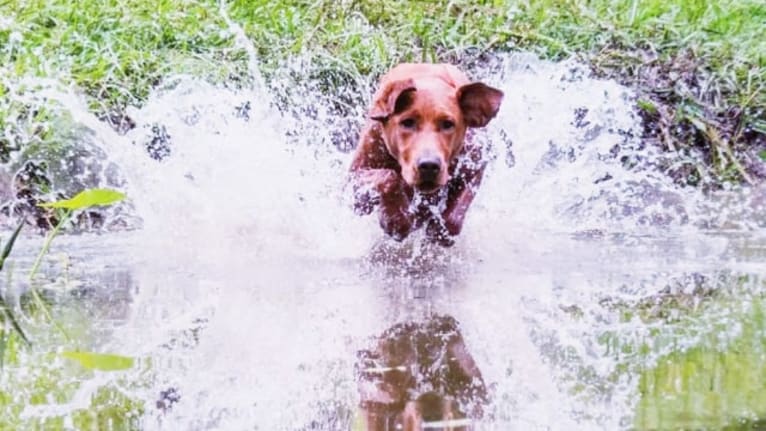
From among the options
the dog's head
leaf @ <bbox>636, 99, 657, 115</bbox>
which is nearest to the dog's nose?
the dog's head

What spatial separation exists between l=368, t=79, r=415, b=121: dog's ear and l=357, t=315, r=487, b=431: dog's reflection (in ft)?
5.75

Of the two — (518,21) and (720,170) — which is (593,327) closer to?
Answer: (720,170)

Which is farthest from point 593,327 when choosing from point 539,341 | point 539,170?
point 539,170

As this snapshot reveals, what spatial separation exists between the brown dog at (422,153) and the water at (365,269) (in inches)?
5.5

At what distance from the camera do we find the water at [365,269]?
3.12 m

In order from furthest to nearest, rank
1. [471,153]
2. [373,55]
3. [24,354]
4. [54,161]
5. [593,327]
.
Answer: [373,55] < [54,161] < [471,153] < [593,327] < [24,354]

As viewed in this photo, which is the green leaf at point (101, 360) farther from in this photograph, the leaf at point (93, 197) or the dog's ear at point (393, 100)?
the dog's ear at point (393, 100)

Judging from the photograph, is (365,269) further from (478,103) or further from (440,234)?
(478,103)

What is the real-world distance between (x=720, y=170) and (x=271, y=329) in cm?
428

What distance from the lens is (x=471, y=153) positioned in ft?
19.5

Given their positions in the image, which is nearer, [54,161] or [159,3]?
[54,161]

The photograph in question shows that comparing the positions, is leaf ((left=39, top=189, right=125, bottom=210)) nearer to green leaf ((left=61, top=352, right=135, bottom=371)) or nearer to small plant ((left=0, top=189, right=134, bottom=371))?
small plant ((left=0, top=189, right=134, bottom=371))

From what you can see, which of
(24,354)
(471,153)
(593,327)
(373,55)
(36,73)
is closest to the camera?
(24,354)

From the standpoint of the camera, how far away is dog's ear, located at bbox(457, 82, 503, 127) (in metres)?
5.62
